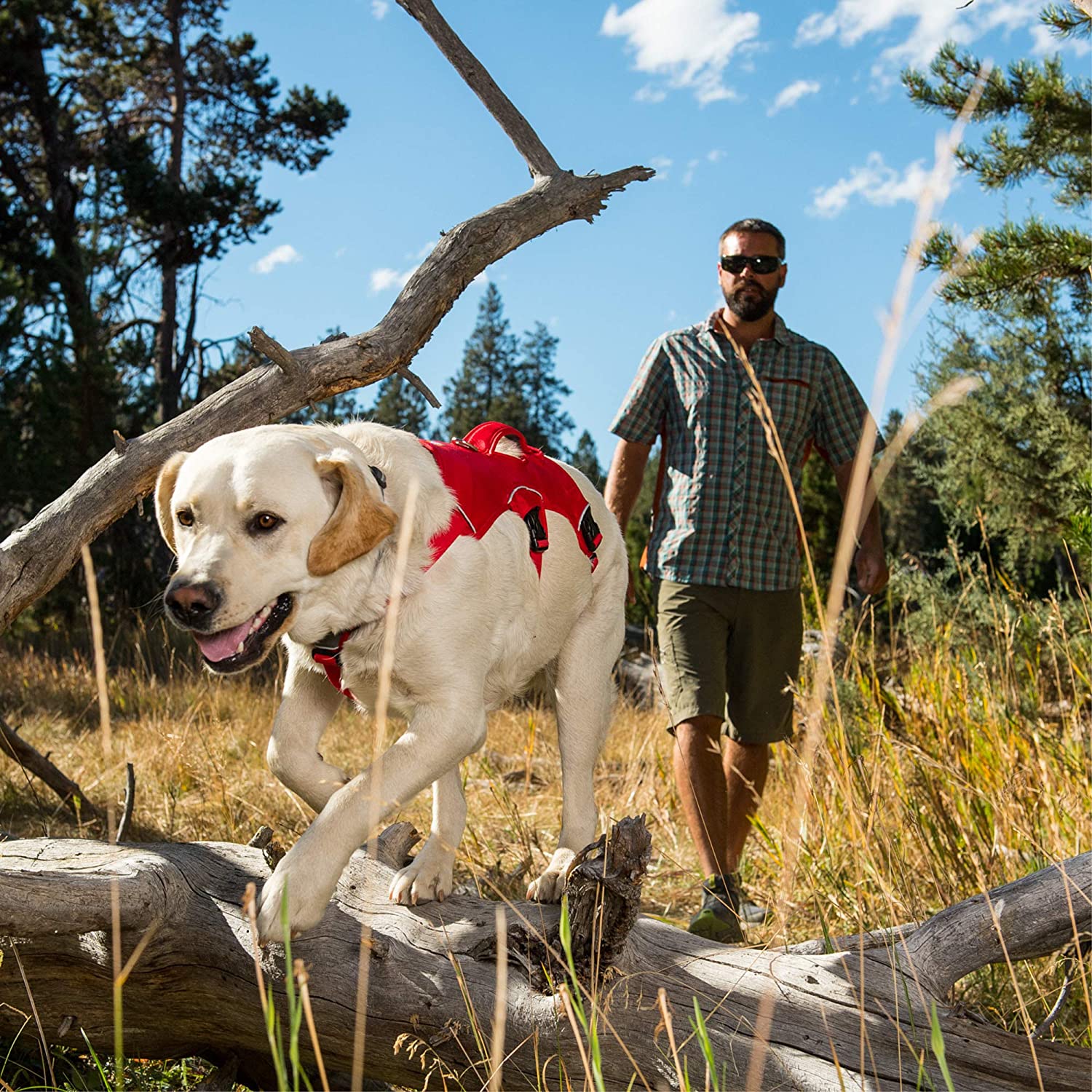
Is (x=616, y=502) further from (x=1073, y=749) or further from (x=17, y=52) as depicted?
(x=17, y=52)

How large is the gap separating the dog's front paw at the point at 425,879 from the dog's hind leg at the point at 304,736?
0.30m

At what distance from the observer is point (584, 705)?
3482 millimetres

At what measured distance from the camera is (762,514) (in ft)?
15.6

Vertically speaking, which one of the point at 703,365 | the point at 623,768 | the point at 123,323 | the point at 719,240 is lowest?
the point at 623,768

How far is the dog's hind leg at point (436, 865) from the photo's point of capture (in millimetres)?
2863

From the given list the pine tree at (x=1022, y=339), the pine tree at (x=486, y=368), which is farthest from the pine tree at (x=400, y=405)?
the pine tree at (x=1022, y=339)

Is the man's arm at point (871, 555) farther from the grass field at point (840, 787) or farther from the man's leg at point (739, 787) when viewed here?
the man's leg at point (739, 787)

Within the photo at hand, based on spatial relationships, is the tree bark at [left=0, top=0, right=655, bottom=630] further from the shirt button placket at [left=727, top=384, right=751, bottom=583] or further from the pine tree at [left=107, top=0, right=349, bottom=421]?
the pine tree at [left=107, top=0, right=349, bottom=421]

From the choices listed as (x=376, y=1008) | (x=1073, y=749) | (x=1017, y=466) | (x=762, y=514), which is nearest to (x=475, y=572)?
(x=376, y=1008)

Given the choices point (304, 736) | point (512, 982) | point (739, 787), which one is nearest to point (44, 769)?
point (304, 736)

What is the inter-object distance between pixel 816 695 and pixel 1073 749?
2.69m

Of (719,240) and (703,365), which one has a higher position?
(719,240)

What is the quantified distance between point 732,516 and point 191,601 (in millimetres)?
2912

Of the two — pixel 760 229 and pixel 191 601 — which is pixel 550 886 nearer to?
pixel 191 601
